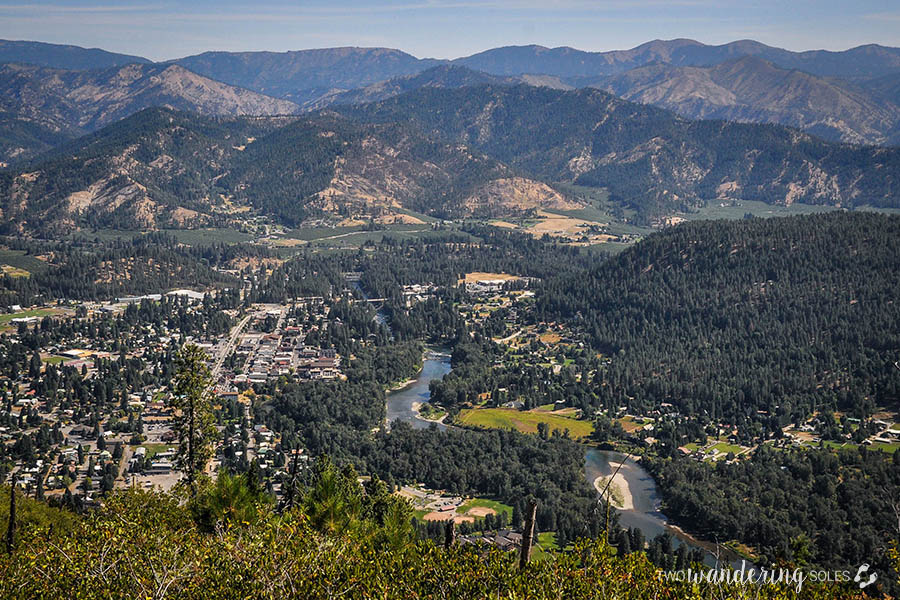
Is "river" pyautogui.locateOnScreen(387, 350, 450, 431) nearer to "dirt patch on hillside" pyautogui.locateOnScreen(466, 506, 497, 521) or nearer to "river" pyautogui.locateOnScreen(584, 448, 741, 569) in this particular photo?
"river" pyautogui.locateOnScreen(584, 448, 741, 569)

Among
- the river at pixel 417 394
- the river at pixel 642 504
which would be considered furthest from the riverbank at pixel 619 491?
the river at pixel 417 394

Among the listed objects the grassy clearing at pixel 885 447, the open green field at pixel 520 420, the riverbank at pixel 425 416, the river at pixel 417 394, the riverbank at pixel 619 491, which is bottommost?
the river at pixel 417 394

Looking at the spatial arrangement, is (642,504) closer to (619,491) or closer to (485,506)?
(619,491)

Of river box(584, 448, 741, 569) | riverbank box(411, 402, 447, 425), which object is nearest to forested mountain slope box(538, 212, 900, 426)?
river box(584, 448, 741, 569)

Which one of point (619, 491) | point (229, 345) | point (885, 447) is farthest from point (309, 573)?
point (229, 345)

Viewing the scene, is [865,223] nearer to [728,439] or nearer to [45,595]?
[728,439]

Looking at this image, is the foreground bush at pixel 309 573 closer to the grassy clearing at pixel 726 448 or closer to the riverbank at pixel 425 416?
the grassy clearing at pixel 726 448
